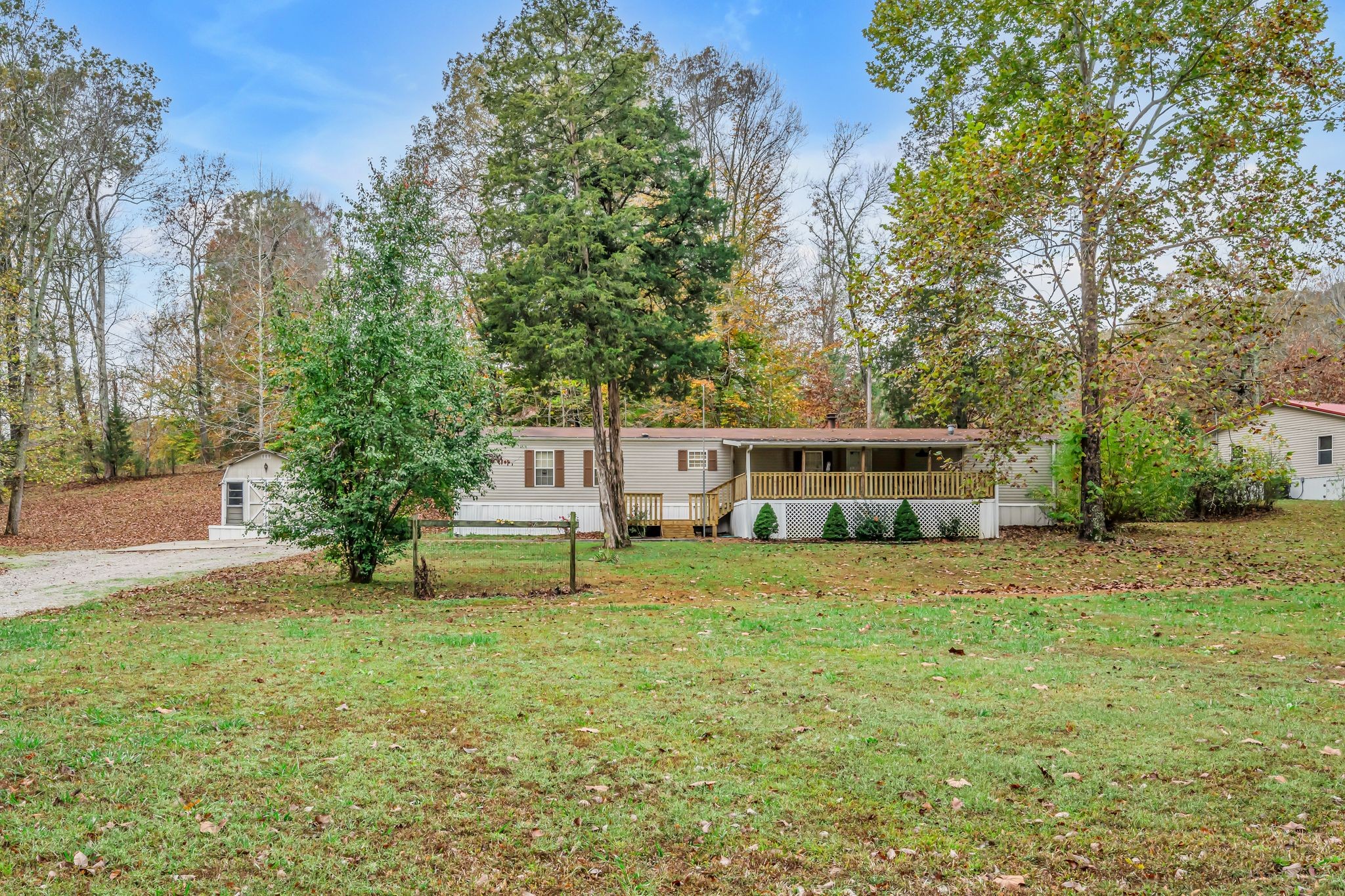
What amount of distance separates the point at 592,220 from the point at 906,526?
10914 millimetres

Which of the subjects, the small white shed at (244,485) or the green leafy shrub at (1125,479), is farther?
the small white shed at (244,485)

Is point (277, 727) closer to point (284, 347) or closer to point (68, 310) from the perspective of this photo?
point (284, 347)

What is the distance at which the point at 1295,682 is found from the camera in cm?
612

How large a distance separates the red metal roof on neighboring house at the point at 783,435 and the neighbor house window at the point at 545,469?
23.2 inches

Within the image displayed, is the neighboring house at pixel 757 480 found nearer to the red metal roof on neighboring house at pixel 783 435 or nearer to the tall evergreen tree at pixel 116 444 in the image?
the red metal roof on neighboring house at pixel 783 435

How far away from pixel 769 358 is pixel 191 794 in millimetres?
25856

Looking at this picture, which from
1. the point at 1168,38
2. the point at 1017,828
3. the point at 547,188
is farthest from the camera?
the point at 547,188

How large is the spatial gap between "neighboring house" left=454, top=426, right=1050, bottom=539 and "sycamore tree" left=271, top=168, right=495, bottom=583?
10490mm

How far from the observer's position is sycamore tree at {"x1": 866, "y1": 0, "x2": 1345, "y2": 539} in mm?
13469

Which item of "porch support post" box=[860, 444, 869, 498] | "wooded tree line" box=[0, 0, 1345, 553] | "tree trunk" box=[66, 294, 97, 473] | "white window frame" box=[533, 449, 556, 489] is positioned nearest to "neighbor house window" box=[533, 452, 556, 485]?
"white window frame" box=[533, 449, 556, 489]

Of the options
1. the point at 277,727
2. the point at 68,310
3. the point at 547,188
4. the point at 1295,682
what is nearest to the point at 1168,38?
the point at 547,188

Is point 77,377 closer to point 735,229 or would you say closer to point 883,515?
point 735,229

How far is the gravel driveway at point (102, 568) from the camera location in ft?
35.7

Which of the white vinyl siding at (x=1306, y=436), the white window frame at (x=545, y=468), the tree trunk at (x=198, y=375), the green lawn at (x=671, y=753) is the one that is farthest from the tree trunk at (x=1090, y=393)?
the tree trunk at (x=198, y=375)
